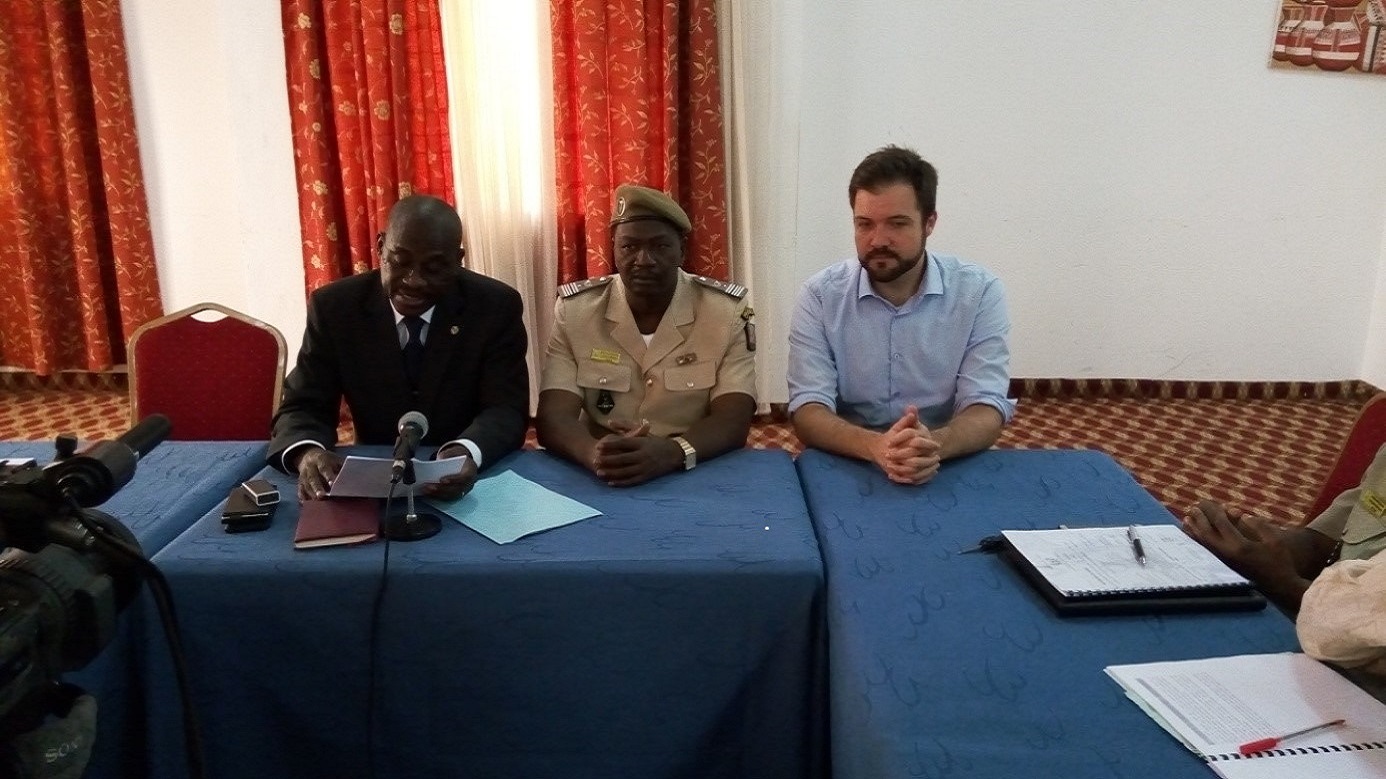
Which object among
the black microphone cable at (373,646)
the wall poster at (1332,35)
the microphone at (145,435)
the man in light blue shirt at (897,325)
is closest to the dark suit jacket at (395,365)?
the black microphone cable at (373,646)

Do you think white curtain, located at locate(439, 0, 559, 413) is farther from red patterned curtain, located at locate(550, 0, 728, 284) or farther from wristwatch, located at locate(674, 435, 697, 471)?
wristwatch, located at locate(674, 435, 697, 471)

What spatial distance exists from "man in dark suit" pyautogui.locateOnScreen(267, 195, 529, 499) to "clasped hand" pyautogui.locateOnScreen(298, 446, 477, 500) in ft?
0.85

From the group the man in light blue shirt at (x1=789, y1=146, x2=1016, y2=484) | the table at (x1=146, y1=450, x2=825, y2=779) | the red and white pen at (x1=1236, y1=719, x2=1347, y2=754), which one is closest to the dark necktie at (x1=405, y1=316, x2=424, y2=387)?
the table at (x1=146, y1=450, x2=825, y2=779)

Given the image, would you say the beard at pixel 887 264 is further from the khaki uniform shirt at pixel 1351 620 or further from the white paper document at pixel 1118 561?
the khaki uniform shirt at pixel 1351 620

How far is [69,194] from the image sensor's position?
4223 millimetres

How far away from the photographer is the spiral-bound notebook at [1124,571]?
53.1 inches

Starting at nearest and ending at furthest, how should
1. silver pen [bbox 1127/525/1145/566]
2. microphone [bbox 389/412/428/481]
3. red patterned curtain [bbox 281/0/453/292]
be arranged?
silver pen [bbox 1127/525/1145/566], microphone [bbox 389/412/428/481], red patterned curtain [bbox 281/0/453/292]

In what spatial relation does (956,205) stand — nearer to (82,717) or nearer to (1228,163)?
(1228,163)

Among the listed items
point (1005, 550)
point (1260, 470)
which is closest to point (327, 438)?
point (1005, 550)

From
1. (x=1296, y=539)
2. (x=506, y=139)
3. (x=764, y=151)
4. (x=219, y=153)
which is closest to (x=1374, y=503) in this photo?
(x=1296, y=539)

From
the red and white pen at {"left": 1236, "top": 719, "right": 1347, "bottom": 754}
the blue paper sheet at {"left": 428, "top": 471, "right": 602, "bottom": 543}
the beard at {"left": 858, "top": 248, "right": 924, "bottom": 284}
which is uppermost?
the beard at {"left": 858, "top": 248, "right": 924, "bottom": 284}

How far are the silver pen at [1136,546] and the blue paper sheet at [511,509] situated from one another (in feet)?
3.05

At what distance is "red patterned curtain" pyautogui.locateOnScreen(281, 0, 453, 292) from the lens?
12.3ft

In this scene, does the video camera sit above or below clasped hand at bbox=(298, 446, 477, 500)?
above
